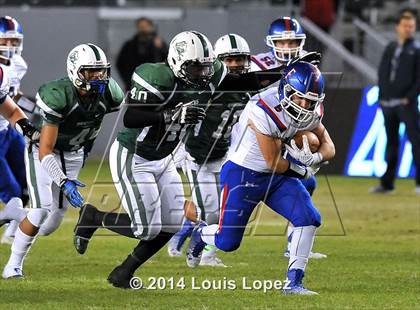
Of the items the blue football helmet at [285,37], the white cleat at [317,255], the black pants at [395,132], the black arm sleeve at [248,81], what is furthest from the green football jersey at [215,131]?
the black pants at [395,132]

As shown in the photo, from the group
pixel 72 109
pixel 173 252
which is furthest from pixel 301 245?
pixel 173 252

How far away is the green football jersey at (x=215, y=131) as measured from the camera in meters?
9.36

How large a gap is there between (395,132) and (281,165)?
6.89 meters

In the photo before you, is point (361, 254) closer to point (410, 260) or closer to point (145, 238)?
point (410, 260)

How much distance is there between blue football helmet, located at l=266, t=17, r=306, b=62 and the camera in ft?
32.1

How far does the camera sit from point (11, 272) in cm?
820

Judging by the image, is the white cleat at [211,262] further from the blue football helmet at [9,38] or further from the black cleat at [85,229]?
the blue football helmet at [9,38]

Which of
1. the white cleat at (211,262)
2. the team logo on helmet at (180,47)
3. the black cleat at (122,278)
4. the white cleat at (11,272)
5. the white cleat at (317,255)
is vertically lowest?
the white cleat at (317,255)

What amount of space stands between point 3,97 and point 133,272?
5.55ft

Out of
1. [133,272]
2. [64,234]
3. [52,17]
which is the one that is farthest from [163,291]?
[52,17]

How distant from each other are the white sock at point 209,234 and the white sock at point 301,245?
70cm

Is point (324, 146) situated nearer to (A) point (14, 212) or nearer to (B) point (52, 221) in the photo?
(B) point (52, 221)

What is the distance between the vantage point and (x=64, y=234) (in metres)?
10.9

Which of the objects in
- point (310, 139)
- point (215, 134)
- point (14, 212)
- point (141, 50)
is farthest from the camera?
point (141, 50)
